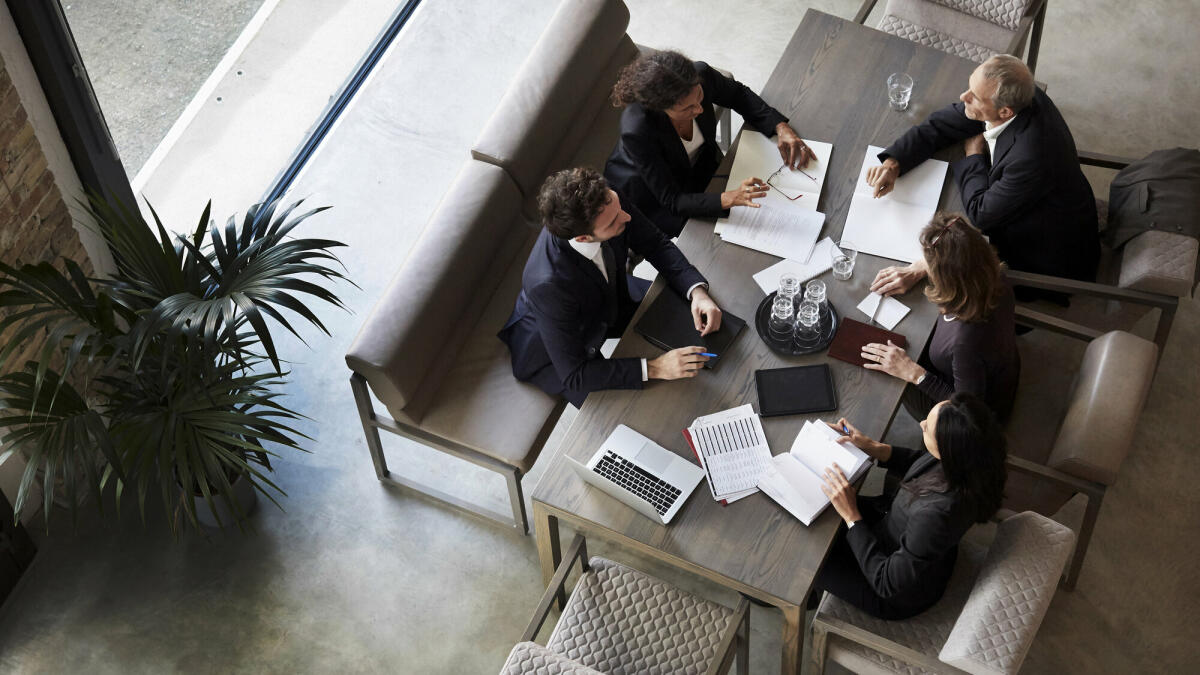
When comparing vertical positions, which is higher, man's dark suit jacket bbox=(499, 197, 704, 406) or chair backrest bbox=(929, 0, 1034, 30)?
Answer: chair backrest bbox=(929, 0, 1034, 30)

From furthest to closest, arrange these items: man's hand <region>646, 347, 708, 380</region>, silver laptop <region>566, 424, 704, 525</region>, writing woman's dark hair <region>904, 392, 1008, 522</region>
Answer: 1. man's hand <region>646, 347, 708, 380</region>
2. silver laptop <region>566, 424, 704, 525</region>
3. writing woman's dark hair <region>904, 392, 1008, 522</region>

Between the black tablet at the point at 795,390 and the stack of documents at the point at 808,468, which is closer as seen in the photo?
the stack of documents at the point at 808,468

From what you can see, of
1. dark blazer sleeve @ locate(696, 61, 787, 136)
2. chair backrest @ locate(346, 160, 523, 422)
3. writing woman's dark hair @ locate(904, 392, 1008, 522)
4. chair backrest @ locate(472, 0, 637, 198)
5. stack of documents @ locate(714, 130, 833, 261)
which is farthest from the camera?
chair backrest @ locate(472, 0, 637, 198)

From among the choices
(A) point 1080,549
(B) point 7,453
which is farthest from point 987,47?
(B) point 7,453

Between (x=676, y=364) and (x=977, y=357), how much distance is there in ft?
3.09

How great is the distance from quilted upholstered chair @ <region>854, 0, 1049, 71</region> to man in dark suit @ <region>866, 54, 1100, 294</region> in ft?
2.88

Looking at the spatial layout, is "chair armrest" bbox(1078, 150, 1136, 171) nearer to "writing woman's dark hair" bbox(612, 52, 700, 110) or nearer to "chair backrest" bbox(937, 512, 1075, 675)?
"writing woman's dark hair" bbox(612, 52, 700, 110)

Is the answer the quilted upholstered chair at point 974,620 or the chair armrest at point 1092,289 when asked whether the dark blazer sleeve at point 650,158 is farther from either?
the quilted upholstered chair at point 974,620

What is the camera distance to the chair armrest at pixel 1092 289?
3.81m

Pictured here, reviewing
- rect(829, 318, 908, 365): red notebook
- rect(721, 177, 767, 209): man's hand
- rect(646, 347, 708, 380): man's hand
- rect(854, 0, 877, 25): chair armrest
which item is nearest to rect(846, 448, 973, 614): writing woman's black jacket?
rect(829, 318, 908, 365): red notebook

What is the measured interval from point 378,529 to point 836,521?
6.19 ft

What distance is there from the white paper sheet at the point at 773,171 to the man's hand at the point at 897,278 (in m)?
0.40

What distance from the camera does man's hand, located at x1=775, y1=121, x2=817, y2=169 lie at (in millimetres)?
4023

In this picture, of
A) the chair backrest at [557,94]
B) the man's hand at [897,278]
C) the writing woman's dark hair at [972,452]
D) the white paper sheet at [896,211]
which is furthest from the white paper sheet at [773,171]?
the writing woman's dark hair at [972,452]
